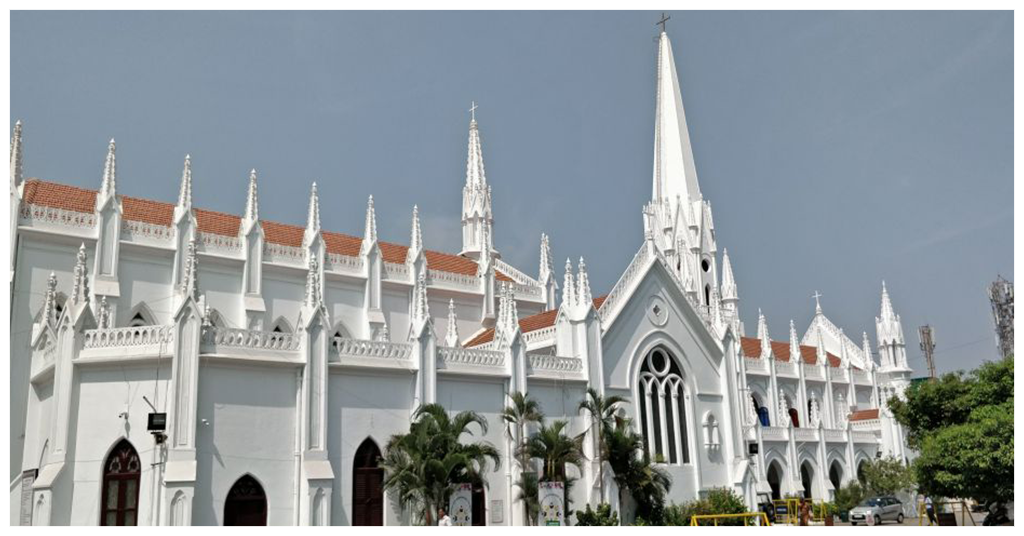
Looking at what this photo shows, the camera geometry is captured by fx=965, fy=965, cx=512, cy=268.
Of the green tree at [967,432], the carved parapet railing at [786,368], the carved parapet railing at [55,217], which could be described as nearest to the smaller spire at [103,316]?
the carved parapet railing at [55,217]

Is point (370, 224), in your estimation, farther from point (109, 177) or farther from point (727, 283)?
point (727, 283)

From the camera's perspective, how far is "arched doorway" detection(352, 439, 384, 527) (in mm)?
26156

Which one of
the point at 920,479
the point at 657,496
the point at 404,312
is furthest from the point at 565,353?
the point at 920,479

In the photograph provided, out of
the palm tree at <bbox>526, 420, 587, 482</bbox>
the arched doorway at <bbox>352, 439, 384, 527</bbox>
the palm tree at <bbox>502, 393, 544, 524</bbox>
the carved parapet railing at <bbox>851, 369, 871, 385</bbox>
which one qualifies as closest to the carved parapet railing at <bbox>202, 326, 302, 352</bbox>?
the arched doorway at <bbox>352, 439, 384, 527</bbox>

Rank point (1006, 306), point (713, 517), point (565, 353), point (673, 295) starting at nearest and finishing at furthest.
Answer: point (713, 517), point (565, 353), point (673, 295), point (1006, 306)

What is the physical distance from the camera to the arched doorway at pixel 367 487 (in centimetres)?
2616

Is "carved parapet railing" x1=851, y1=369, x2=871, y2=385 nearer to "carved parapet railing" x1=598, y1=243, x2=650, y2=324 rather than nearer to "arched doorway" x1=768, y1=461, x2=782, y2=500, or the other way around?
"arched doorway" x1=768, y1=461, x2=782, y2=500

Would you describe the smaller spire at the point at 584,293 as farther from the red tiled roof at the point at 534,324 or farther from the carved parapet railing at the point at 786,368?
the carved parapet railing at the point at 786,368

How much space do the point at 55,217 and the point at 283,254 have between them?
7.88 meters

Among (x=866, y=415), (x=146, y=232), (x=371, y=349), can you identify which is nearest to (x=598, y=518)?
(x=371, y=349)

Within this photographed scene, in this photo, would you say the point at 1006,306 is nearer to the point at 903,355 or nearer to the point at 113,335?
the point at 903,355

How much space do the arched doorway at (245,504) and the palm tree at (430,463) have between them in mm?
3218

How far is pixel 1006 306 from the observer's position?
2667 inches
